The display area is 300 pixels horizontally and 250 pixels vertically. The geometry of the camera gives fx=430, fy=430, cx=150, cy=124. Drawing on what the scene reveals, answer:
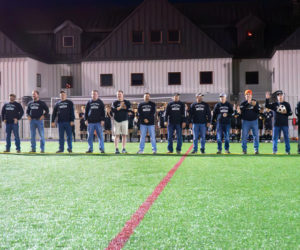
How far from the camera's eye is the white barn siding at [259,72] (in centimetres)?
3209

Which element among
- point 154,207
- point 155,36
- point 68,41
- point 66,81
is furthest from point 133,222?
point 68,41

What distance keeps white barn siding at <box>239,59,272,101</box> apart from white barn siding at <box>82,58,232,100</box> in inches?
77.8

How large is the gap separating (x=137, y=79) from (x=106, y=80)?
2.31 m

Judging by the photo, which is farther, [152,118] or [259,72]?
[259,72]

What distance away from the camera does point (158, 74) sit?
1236 inches

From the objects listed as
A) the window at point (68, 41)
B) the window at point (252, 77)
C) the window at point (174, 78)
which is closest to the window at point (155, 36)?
the window at point (174, 78)

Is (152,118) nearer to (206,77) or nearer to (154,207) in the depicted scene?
(154,207)

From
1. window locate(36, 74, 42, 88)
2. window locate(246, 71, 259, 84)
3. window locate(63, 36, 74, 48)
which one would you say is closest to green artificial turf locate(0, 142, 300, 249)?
window locate(246, 71, 259, 84)

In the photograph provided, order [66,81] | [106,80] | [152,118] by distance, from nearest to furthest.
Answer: [152,118] < [106,80] < [66,81]

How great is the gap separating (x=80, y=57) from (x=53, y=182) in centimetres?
2685

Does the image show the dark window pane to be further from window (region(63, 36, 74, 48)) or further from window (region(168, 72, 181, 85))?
window (region(63, 36, 74, 48))

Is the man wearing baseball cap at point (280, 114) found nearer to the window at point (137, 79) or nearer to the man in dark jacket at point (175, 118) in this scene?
the man in dark jacket at point (175, 118)

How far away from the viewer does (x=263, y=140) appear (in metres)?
23.3

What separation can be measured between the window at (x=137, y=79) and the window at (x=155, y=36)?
2.72 m
